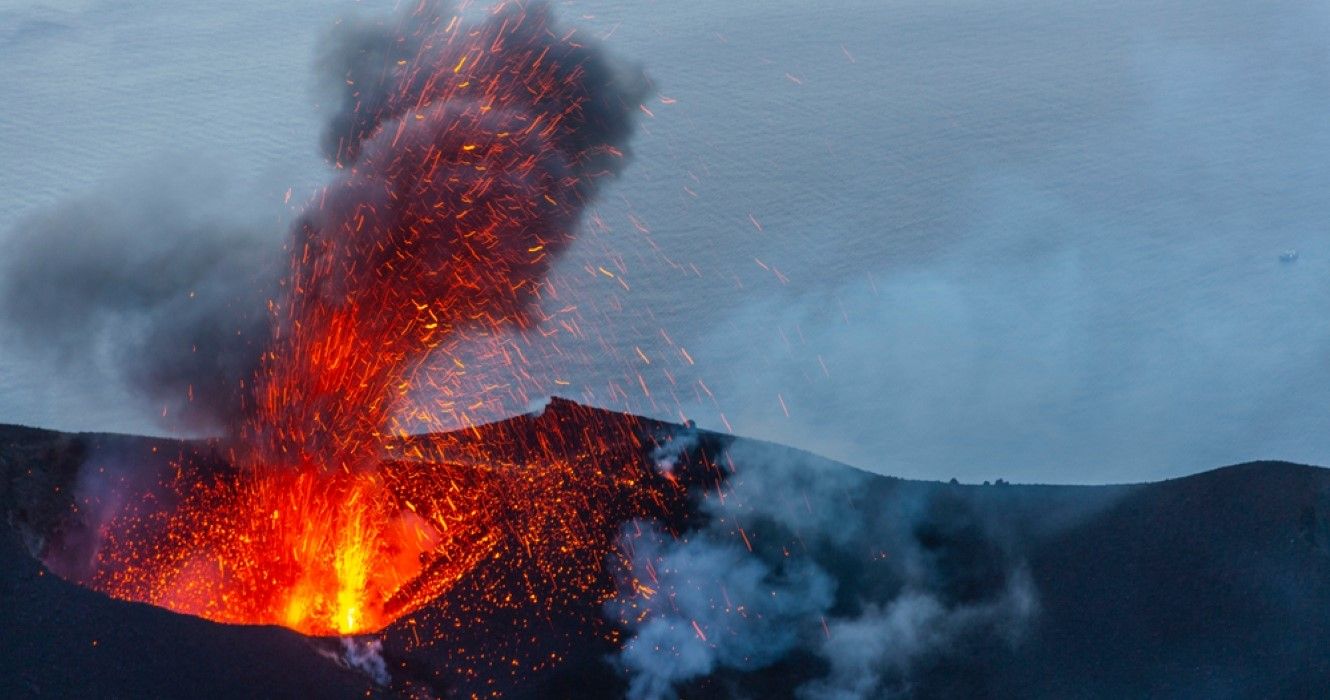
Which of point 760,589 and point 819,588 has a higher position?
point 819,588

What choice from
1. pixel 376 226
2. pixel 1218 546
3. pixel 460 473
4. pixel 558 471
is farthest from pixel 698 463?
pixel 1218 546

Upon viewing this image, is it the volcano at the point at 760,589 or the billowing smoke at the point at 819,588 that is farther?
the billowing smoke at the point at 819,588

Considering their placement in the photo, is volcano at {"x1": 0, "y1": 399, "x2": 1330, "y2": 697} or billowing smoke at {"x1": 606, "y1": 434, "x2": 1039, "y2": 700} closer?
volcano at {"x1": 0, "y1": 399, "x2": 1330, "y2": 697}

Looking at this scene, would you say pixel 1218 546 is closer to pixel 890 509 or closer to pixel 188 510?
pixel 890 509
